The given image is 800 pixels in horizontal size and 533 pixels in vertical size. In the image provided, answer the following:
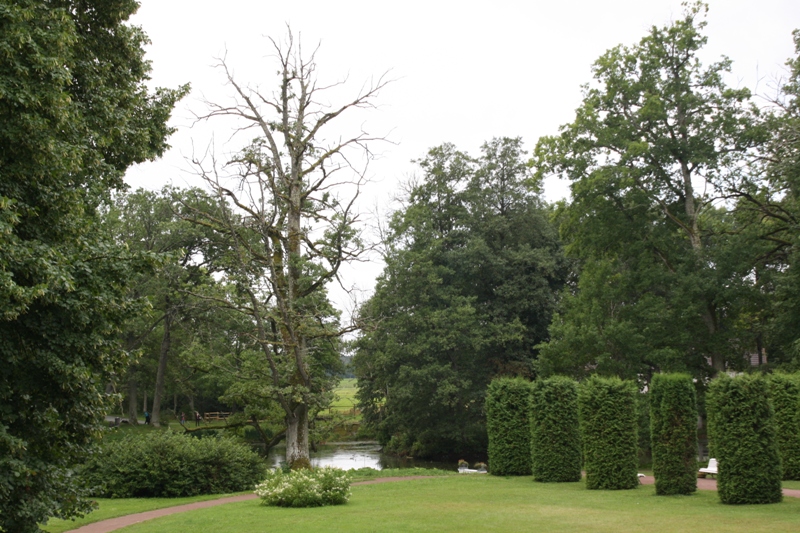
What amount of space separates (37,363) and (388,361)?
2651 centimetres

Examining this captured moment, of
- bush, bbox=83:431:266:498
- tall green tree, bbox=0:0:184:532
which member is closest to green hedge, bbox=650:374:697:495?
bush, bbox=83:431:266:498

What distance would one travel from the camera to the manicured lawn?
10531mm

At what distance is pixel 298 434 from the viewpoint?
69.5 feet

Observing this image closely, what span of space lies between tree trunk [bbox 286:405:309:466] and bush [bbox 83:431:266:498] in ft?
9.03

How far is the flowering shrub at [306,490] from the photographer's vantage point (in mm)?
13750

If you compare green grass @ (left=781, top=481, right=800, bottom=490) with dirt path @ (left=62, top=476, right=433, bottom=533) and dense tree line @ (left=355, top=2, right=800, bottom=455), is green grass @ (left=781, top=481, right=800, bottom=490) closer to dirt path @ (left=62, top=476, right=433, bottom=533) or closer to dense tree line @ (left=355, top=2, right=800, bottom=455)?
dense tree line @ (left=355, top=2, right=800, bottom=455)

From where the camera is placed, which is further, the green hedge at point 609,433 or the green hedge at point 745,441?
the green hedge at point 609,433

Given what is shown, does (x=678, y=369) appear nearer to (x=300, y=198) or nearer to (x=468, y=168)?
(x=300, y=198)

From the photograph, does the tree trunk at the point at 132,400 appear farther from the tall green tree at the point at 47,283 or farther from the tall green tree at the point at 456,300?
the tall green tree at the point at 47,283

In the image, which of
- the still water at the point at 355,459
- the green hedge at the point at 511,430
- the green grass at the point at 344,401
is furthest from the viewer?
the still water at the point at 355,459

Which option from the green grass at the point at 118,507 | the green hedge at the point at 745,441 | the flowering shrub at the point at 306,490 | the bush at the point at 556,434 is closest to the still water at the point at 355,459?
the bush at the point at 556,434

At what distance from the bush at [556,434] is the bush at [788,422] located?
4.97 metres

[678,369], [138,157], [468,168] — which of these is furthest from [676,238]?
[138,157]

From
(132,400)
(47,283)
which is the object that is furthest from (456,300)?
(47,283)
